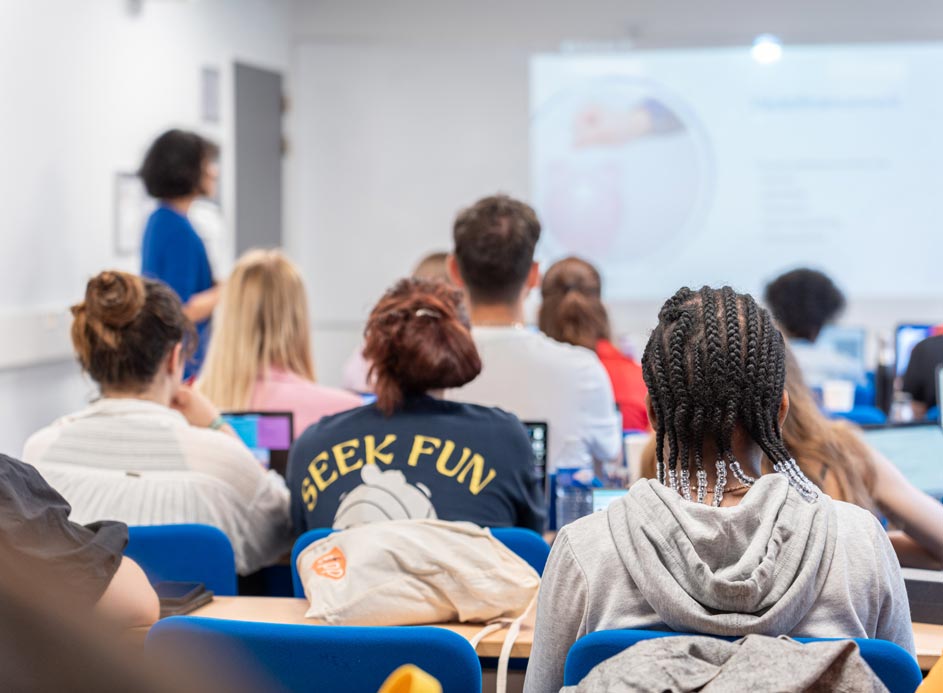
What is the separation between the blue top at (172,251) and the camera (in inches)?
181

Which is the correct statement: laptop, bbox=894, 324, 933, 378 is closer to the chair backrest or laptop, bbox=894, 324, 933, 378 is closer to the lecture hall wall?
the lecture hall wall

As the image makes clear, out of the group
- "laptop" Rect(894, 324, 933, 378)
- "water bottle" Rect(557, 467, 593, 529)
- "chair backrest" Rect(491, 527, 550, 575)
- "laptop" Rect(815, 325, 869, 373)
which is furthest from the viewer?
"laptop" Rect(815, 325, 869, 373)

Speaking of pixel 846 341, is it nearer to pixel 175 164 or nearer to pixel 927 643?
pixel 175 164

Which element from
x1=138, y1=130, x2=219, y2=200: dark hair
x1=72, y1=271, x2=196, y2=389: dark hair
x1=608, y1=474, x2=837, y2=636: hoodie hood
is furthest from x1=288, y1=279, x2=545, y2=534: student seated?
x1=138, y1=130, x2=219, y2=200: dark hair

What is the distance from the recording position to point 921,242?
6.80 metres

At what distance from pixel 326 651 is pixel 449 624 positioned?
1.69 feet

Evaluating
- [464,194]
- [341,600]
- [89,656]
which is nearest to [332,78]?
[464,194]

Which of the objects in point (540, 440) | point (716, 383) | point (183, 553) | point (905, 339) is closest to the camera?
point (716, 383)

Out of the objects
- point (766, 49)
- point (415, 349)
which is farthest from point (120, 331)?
point (766, 49)

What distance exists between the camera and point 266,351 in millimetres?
3221

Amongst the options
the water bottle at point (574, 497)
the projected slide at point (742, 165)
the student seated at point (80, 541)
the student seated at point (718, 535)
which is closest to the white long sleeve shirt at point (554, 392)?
the water bottle at point (574, 497)

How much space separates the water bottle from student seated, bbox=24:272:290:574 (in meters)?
0.63

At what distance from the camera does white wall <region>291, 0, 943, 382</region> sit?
6.87 m

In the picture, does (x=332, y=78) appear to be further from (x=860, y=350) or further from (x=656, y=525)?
(x=656, y=525)
